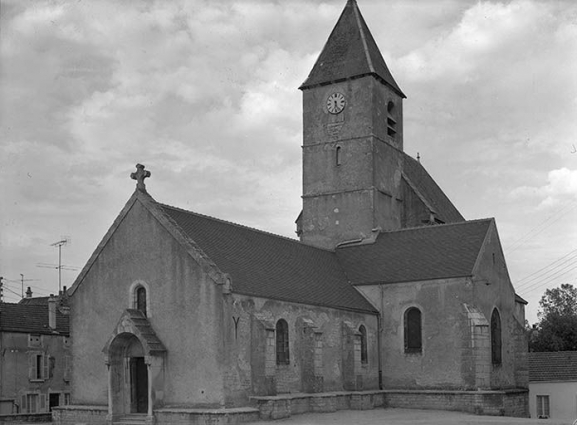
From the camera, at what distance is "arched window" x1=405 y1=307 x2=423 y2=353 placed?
45594 mm

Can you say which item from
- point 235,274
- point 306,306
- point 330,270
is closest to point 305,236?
point 330,270

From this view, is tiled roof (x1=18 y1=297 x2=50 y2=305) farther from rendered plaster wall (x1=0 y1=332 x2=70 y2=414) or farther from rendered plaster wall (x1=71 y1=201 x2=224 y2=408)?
rendered plaster wall (x1=71 y1=201 x2=224 y2=408)

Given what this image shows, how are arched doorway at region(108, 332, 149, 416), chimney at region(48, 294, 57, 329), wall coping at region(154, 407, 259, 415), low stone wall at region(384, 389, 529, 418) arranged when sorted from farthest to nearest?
1. chimney at region(48, 294, 57, 329)
2. low stone wall at region(384, 389, 529, 418)
3. arched doorway at region(108, 332, 149, 416)
4. wall coping at region(154, 407, 259, 415)

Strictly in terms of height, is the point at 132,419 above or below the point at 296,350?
below

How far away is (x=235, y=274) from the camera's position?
3775 centimetres

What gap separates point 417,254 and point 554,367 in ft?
33.3

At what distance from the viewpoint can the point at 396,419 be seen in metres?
36.7

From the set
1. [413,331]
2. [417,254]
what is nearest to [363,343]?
[413,331]

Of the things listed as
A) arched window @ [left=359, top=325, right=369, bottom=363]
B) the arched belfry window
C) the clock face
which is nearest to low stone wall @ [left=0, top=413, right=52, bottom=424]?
arched window @ [left=359, top=325, right=369, bottom=363]

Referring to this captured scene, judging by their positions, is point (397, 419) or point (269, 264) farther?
point (269, 264)

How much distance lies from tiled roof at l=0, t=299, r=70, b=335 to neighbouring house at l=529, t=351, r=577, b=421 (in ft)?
97.4

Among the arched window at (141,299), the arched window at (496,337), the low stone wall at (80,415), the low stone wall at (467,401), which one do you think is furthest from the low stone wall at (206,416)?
the arched window at (496,337)

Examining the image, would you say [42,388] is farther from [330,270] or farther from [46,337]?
[330,270]

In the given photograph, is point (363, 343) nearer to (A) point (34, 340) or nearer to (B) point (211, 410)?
(B) point (211, 410)
